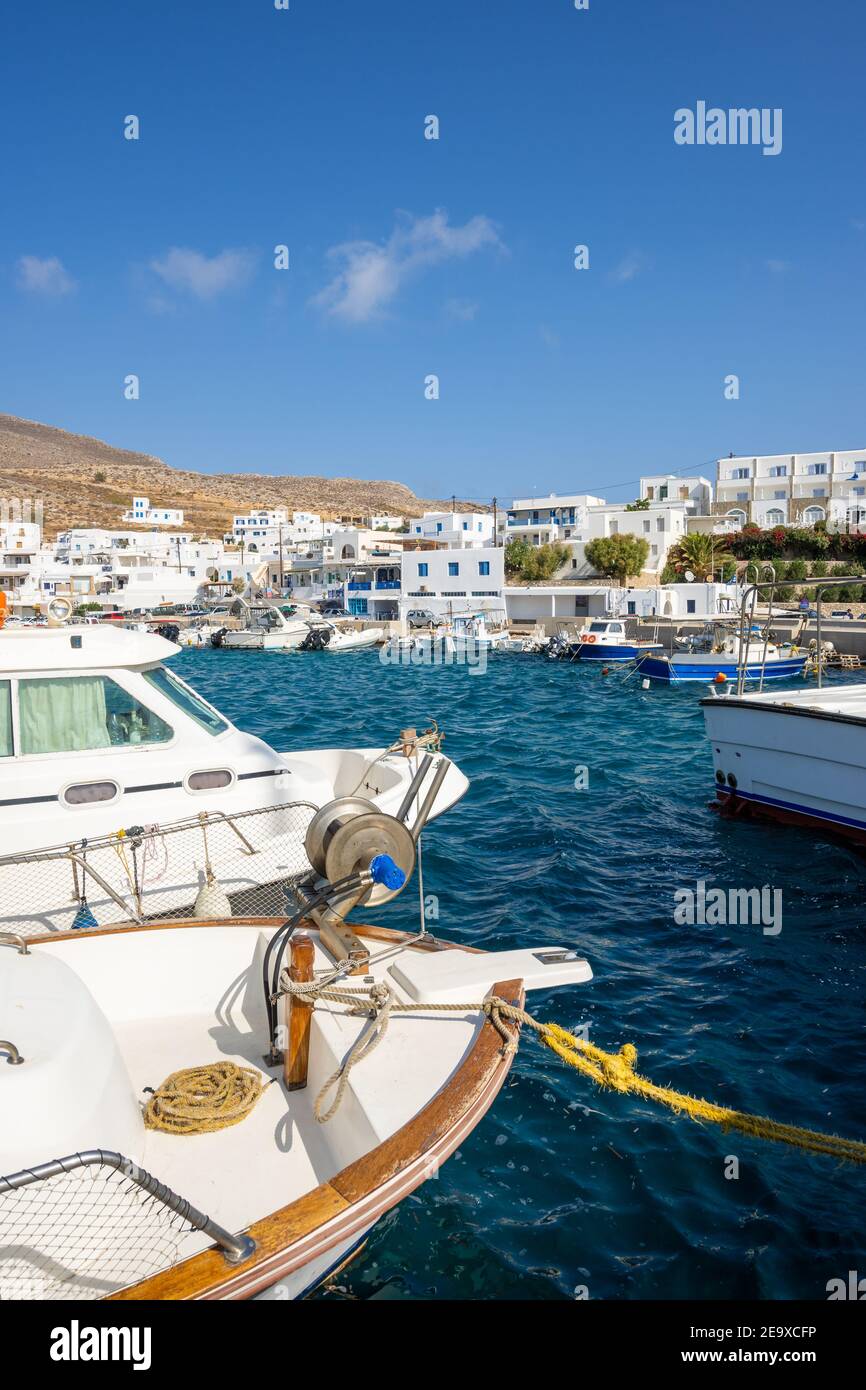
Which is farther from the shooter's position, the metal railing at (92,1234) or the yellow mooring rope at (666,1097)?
the yellow mooring rope at (666,1097)

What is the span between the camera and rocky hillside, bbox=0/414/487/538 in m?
121

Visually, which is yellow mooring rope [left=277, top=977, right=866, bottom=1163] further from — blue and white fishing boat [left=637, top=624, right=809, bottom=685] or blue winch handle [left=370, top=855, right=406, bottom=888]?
blue and white fishing boat [left=637, top=624, right=809, bottom=685]

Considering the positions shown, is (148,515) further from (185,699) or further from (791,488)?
(185,699)

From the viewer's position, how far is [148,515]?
4680 inches

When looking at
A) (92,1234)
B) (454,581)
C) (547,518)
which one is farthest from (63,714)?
(547,518)

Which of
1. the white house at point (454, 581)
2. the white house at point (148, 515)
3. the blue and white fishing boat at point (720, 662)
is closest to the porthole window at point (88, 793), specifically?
the blue and white fishing boat at point (720, 662)

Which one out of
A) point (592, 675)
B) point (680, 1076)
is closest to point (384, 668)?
point (592, 675)

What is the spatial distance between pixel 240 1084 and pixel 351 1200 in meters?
1.62

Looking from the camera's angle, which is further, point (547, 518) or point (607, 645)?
point (547, 518)

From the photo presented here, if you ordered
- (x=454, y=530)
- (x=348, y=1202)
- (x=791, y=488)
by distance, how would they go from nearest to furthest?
1. (x=348, y=1202)
2. (x=454, y=530)
3. (x=791, y=488)

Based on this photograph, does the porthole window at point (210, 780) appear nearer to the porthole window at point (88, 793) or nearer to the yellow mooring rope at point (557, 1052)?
the porthole window at point (88, 793)

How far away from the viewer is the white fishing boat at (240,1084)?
3.23m

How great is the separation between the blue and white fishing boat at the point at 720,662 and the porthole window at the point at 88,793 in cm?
2705
